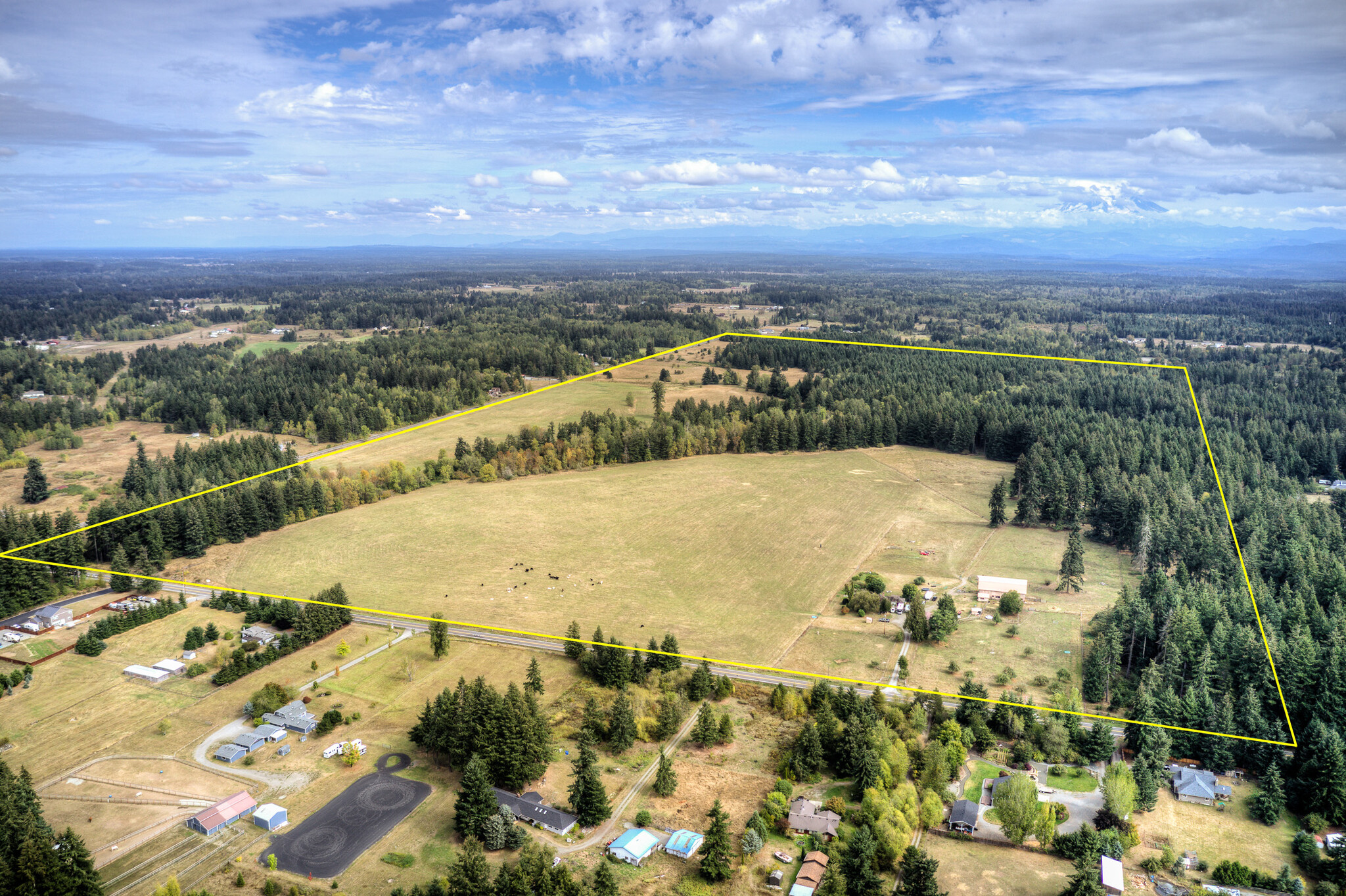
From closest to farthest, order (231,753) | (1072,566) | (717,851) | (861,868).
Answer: (861,868)
(717,851)
(231,753)
(1072,566)

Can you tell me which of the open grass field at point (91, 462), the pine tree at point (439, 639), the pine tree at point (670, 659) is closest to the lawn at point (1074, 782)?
the pine tree at point (670, 659)

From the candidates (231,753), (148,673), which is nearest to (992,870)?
(231,753)

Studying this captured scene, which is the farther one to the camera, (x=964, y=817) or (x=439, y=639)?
(x=439, y=639)

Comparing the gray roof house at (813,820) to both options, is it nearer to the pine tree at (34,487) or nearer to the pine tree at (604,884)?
the pine tree at (604,884)

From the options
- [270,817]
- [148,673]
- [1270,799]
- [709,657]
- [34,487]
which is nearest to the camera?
[270,817]

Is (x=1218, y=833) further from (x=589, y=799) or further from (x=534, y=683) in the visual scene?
(x=534, y=683)

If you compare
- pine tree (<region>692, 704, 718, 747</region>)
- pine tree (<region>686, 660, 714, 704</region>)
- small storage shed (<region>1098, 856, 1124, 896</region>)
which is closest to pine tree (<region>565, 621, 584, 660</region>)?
pine tree (<region>686, 660, 714, 704</region>)
